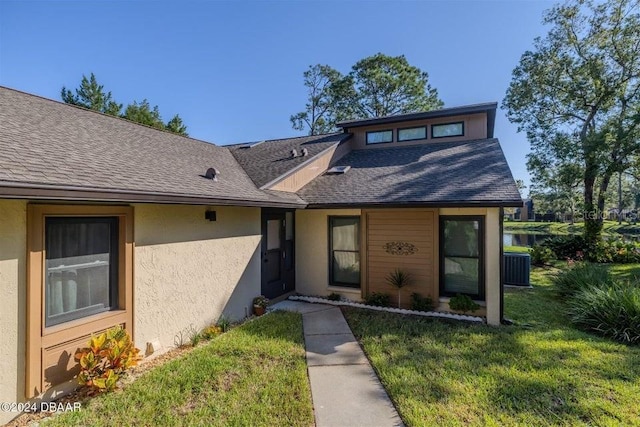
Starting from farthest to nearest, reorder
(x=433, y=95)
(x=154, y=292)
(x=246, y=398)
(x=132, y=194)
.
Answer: (x=433, y=95) < (x=154, y=292) < (x=132, y=194) < (x=246, y=398)

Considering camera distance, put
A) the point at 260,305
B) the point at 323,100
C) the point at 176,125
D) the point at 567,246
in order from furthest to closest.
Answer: the point at 176,125, the point at 323,100, the point at 567,246, the point at 260,305

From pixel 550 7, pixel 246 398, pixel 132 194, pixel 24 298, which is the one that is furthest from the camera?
pixel 550 7

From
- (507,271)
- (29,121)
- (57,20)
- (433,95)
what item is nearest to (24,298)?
(29,121)

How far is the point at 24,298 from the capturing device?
10.8 ft

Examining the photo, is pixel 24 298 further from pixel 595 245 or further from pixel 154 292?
pixel 595 245

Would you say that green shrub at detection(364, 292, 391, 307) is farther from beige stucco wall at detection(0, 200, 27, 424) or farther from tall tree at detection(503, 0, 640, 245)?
tall tree at detection(503, 0, 640, 245)

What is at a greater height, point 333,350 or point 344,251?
point 344,251

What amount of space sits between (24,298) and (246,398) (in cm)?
267

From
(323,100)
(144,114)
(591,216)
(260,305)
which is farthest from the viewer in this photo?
(144,114)

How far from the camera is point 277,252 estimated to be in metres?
7.77

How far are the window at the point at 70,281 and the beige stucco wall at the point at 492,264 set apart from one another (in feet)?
20.9

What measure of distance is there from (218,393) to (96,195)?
2.76 metres

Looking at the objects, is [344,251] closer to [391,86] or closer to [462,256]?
[462,256]

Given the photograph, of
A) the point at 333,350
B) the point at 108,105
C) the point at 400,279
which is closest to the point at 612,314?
the point at 400,279
